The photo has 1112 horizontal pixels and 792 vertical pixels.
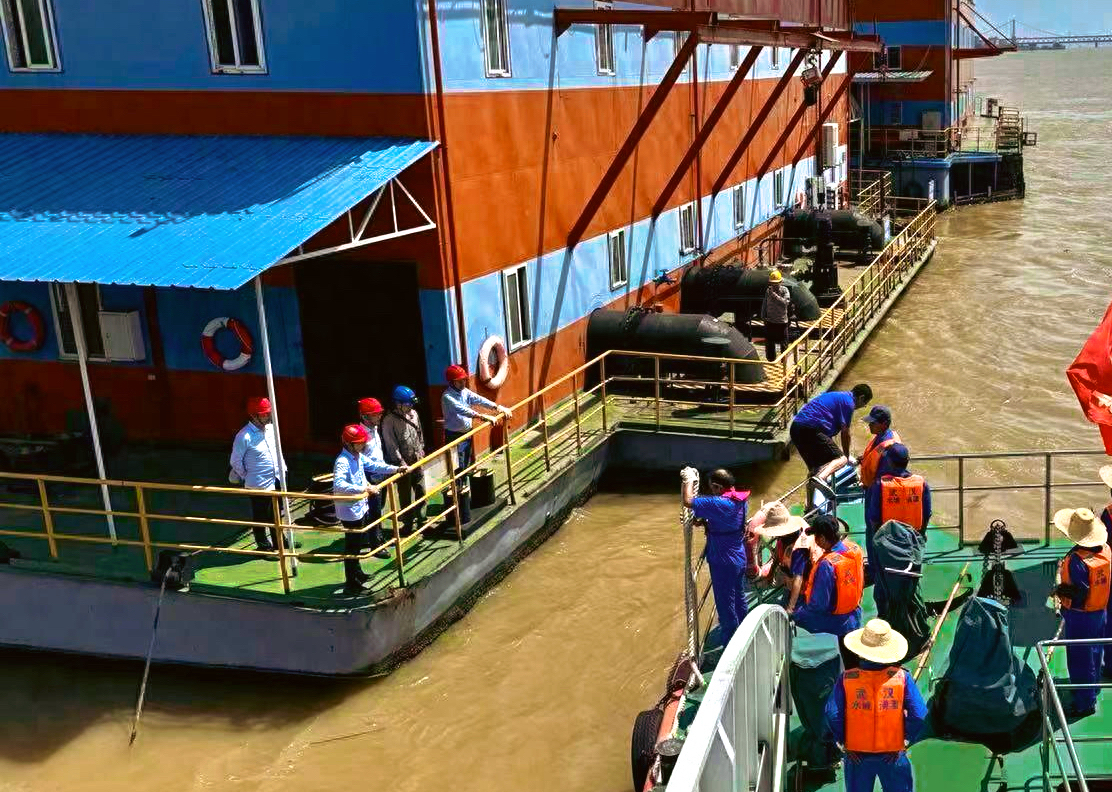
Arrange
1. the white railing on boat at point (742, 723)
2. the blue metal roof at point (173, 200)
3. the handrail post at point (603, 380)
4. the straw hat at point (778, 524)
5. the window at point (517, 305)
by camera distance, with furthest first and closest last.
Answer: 1. the handrail post at point (603, 380)
2. the window at point (517, 305)
3. the blue metal roof at point (173, 200)
4. the straw hat at point (778, 524)
5. the white railing on boat at point (742, 723)

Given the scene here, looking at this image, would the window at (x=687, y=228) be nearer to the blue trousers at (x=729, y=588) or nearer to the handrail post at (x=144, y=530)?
the blue trousers at (x=729, y=588)

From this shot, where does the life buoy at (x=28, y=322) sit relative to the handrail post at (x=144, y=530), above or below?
above

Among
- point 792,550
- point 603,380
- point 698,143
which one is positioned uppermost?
point 698,143

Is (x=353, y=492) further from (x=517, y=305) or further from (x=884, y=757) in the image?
(x=884, y=757)

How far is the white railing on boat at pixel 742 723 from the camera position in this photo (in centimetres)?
382

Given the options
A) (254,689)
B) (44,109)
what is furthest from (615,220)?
(254,689)

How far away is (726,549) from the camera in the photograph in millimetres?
9414

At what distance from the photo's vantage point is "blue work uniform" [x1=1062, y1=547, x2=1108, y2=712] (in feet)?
26.8

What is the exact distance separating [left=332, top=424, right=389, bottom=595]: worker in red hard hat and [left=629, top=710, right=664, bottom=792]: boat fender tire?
10.5 feet

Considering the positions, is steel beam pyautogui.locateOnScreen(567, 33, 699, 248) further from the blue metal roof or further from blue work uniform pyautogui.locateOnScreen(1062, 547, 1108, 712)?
blue work uniform pyautogui.locateOnScreen(1062, 547, 1108, 712)

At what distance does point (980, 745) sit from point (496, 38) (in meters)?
10.5

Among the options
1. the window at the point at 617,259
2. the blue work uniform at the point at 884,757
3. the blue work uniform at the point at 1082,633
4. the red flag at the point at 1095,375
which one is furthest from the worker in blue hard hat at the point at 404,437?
the window at the point at 617,259

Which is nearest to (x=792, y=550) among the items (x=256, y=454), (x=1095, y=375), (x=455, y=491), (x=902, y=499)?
(x=902, y=499)

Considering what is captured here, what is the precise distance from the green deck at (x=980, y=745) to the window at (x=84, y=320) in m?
9.91
